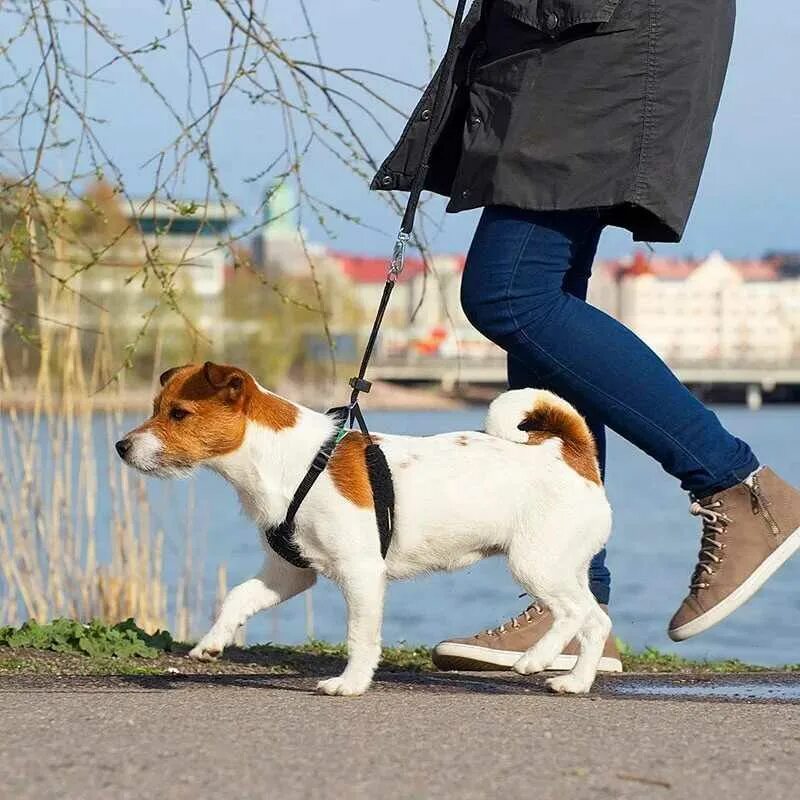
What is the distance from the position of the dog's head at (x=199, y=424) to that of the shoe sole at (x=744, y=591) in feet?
4.02

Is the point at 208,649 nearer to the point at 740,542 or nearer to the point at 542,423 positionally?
the point at 542,423

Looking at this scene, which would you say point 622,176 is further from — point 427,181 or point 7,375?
point 7,375

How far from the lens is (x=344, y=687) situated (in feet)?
11.6

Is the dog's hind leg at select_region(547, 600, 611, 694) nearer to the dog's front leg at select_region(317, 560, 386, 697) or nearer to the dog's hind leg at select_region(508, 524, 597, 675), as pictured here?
the dog's hind leg at select_region(508, 524, 597, 675)

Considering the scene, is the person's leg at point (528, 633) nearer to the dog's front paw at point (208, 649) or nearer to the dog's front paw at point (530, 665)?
the dog's front paw at point (530, 665)

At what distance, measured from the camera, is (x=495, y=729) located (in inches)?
117

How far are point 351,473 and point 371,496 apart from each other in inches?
2.8

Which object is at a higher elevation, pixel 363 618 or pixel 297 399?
pixel 363 618

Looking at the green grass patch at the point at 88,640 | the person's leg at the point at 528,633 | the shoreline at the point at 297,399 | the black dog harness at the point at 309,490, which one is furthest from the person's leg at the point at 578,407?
the green grass patch at the point at 88,640

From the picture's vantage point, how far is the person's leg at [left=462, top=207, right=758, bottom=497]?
12.5 feet

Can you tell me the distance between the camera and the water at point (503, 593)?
10438 millimetres

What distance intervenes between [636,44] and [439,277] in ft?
4.62

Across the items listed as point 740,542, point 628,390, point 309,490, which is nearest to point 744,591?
point 740,542

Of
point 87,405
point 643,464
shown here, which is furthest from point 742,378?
point 87,405
